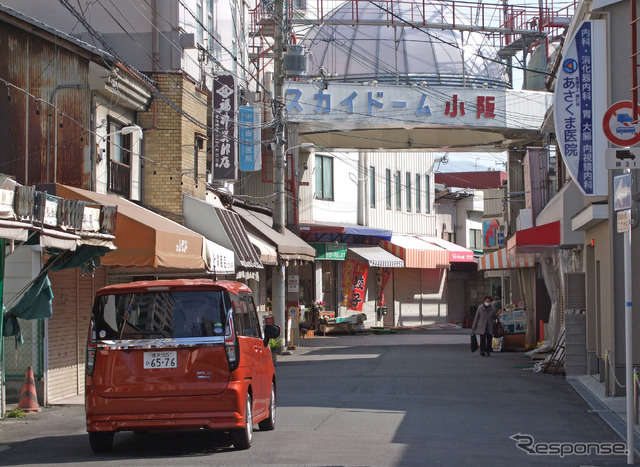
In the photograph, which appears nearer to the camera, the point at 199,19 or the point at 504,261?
the point at 199,19

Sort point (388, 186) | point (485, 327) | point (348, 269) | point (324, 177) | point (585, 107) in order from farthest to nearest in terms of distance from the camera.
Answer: point (388, 186) → point (348, 269) → point (324, 177) → point (485, 327) → point (585, 107)

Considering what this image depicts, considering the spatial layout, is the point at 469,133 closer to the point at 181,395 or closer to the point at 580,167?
the point at 580,167

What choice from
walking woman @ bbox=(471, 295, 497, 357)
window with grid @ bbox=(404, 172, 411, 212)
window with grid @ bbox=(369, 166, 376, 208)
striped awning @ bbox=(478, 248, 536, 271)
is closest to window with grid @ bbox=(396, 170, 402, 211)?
window with grid @ bbox=(404, 172, 411, 212)

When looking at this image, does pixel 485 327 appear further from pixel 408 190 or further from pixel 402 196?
pixel 408 190

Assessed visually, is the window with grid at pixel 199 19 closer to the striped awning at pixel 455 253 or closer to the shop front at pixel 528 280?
the shop front at pixel 528 280

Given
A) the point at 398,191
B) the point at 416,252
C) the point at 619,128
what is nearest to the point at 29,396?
the point at 619,128

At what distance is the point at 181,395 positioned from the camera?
10031 millimetres

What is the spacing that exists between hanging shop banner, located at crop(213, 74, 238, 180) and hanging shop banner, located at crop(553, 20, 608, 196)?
10631 mm

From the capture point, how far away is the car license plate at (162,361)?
1010 centimetres

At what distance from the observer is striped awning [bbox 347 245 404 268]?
4228 cm

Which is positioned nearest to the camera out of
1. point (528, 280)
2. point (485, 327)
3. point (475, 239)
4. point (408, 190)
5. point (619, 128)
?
point (619, 128)

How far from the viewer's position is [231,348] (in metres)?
10.2

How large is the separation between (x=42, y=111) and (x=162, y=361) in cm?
940

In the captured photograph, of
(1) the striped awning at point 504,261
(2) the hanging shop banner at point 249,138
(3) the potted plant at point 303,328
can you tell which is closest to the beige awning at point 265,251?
(2) the hanging shop banner at point 249,138
